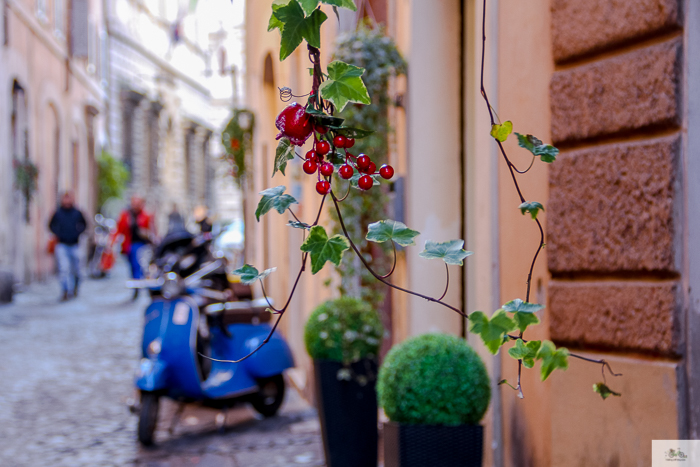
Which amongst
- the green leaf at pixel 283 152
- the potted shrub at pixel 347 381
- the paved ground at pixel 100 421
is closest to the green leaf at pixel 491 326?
the green leaf at pixel 283 152

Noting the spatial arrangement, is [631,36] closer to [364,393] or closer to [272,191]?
[272,191]

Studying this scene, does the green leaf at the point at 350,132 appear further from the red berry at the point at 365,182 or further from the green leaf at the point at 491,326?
the green leaf at the point at 491,326

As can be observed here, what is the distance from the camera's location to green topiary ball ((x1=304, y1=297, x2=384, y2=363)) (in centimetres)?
422

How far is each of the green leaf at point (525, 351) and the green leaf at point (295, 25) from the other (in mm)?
655

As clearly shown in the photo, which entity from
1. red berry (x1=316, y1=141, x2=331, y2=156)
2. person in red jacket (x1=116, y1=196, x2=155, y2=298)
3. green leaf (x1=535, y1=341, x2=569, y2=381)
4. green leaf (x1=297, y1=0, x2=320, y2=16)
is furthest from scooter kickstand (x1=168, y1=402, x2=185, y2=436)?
person in red jacket (x1=116, y1=196, x2=155, y2=298)

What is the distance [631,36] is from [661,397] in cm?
115

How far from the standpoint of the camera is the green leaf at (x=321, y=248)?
1.27 m

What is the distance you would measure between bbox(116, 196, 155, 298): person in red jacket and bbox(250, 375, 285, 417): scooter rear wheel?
7.46 m

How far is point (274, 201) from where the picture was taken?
1266 millimetres

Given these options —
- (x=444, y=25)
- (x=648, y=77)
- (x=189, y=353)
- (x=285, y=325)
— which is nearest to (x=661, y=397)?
(x=648, y=77)

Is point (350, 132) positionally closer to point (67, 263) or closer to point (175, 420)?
point (175, 420)

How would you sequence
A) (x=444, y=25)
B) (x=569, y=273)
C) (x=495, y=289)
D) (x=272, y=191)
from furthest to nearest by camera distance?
(x=444, y=25) < (x=495, y=289) < (x=569, y=273) < (x=272, y=191)

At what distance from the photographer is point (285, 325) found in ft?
27.6

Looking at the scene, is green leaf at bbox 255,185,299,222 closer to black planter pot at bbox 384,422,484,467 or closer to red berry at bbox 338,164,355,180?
red berry at bbox 338,164,355,180
